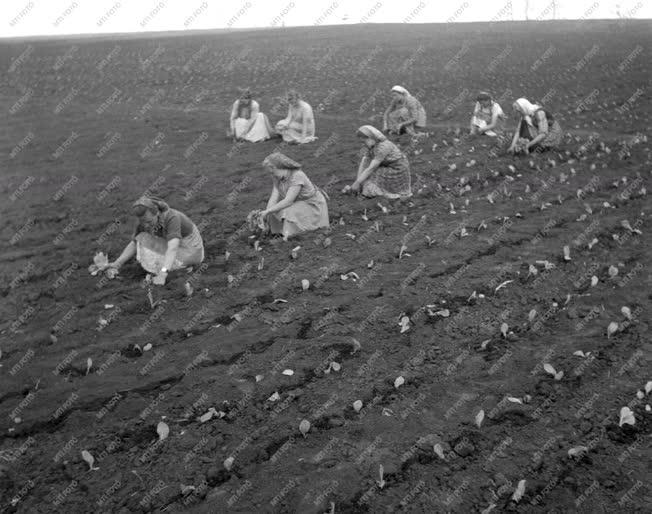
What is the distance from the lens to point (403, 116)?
43.6 feet

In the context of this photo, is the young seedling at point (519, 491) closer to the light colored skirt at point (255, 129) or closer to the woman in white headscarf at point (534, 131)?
the woman in white headscarf at point (534, 131)

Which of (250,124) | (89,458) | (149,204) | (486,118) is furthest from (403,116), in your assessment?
(89,458)

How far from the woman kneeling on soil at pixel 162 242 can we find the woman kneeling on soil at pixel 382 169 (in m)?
3.11

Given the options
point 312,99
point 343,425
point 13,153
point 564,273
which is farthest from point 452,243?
point 312,99

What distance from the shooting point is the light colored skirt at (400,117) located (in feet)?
43.5

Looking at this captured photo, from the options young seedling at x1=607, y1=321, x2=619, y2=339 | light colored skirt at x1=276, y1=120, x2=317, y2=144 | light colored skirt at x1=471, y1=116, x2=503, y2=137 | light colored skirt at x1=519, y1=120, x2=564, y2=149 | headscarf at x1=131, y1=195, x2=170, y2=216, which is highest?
light colored skirt at x1=519, y1=120, x2=564, y2=149

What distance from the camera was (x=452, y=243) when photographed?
7.29 metres

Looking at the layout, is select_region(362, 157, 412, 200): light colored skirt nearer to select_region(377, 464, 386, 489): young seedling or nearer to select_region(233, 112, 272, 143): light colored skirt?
select_region(233, 112, 272, 143): light colored skirt

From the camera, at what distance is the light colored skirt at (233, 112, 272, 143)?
43.6 feet

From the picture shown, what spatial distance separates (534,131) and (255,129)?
592 centimetres

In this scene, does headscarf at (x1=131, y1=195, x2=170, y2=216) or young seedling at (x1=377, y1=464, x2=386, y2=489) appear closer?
young seedling at (x1=377, y1=464, x2=386, y2=489)

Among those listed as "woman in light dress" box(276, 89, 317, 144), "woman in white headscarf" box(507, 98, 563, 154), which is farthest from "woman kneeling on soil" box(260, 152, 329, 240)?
"woman in light dress" box(276, 89, 317, 144)

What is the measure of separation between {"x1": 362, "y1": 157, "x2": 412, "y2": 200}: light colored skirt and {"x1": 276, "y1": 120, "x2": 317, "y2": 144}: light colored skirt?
4.13 meters

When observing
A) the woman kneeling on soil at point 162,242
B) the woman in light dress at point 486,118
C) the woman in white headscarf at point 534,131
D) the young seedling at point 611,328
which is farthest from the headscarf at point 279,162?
the woman in light dress at point 486,118
